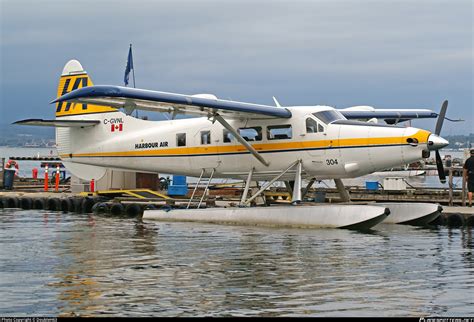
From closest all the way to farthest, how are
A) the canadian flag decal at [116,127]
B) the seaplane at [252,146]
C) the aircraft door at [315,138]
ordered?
the seaplane at [252,146], the aircraft door at [315,138], the canadian flag decal at [116,127]

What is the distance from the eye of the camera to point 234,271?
1298 centimetres

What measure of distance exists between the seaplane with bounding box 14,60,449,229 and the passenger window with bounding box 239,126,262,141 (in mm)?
25

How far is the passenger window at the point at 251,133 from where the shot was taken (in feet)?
69.3

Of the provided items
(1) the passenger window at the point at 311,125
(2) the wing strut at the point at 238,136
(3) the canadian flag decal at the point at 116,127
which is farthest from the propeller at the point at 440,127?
(3) the canadian flag decal at the point at 116,127

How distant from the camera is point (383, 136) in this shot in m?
19.3

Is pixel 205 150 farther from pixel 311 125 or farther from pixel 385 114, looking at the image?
pixel 385 114

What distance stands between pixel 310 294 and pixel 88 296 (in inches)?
110

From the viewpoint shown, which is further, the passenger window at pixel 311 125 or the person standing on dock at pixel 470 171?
the person standing on dock at pixel 470 171

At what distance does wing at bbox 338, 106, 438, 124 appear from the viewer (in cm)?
2412

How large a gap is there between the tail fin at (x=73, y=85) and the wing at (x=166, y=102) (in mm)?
4385

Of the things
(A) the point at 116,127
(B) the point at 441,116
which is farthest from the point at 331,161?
(A) the point at 116,127

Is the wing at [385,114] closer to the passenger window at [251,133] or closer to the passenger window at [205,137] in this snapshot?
the passenger window at [251,133]

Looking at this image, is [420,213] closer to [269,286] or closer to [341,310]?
[269,286]

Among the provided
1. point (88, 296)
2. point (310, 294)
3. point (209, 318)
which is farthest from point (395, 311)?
point (88, 296)
